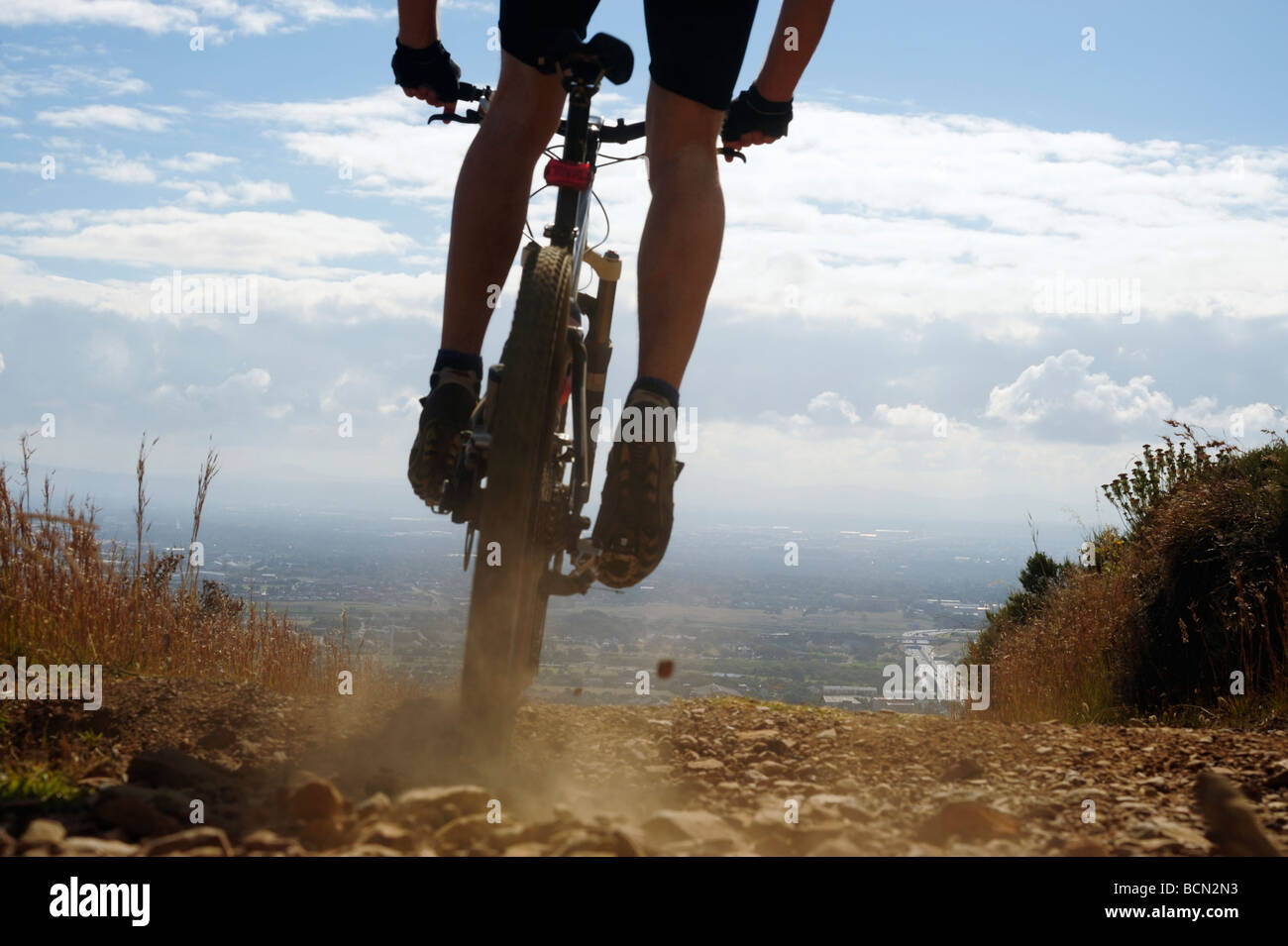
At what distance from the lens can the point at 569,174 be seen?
2.79 metres

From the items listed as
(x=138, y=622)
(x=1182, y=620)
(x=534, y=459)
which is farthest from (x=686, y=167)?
(x=1182, y=620)

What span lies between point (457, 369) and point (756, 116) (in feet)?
4.08

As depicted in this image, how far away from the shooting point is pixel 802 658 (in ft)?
93.5

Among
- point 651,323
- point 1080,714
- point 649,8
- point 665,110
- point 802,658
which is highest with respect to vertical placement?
point 649,8

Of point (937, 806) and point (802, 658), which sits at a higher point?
point (937, 806)

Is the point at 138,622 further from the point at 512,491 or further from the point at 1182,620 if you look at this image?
the point at 1182,620

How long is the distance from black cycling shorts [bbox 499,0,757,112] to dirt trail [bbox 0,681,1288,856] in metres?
Answer: 1.86

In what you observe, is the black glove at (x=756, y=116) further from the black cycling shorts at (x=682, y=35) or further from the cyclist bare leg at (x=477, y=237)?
the cyclist bare leg at (x=477, y=237)

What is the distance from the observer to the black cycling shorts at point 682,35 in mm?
2625
